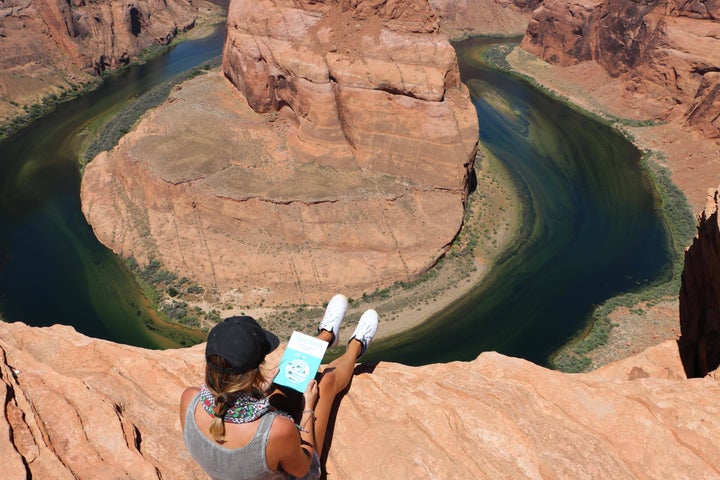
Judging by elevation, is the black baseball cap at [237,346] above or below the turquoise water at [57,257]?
above

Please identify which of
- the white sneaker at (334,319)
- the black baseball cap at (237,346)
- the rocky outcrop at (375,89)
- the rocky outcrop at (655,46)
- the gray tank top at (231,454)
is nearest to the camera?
the black baseball cap at (237,346)

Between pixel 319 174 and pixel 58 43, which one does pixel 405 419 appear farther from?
pixel 58 43

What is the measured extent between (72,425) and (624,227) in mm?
37150

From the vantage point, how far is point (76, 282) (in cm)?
2916

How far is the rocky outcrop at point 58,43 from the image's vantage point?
48.8 metres

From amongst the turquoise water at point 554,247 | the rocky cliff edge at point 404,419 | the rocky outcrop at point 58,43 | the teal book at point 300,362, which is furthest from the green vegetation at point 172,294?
the rocky outcrop at point 58,43

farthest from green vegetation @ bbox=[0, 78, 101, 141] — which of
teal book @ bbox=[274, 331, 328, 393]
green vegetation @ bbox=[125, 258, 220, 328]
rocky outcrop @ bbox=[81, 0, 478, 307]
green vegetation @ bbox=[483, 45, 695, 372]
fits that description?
green vegetation @ bbox=[483, 45, 695, 372]

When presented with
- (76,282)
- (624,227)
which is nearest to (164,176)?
(76,282)

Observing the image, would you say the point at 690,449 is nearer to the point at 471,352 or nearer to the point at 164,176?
the point at 471,352

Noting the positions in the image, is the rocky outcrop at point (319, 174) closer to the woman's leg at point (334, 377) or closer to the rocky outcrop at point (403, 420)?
the rocky outcrop at point (403, 420)

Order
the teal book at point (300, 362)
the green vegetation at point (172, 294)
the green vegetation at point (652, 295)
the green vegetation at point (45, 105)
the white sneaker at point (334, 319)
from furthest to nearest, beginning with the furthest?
the green vegetation at point (45, 105) < the green vegetation at point (172, 294) < the green vegetation at point (652, 295) < the white sneaker at point (334, 319) < the teal book at point (300, 362)

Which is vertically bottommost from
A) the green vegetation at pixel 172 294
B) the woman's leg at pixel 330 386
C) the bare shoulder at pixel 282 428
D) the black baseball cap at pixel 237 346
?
the green vegetation at pixel 172 294

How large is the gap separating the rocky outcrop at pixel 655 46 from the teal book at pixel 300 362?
164 ft

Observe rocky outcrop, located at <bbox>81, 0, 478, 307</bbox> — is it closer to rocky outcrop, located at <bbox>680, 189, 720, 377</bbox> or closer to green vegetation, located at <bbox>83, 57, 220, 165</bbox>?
green vegetation, located at <bbox>83, 57, 220, 165</bbox>
